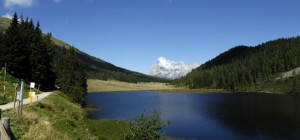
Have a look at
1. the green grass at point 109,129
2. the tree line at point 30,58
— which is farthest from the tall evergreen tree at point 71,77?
the green grass at point 109,129

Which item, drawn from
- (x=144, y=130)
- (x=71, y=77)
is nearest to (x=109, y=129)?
(x=144, y=130)

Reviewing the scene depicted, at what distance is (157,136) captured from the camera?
119 ft

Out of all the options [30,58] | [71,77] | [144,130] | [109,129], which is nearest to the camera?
[144,130]

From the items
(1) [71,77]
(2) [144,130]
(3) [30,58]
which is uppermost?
(3) [30,58]

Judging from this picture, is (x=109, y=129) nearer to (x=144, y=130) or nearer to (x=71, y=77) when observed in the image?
(x=144, y=130)

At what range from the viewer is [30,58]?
87438 mm

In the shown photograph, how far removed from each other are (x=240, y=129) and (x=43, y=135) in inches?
2430

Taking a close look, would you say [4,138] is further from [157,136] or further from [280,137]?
[280,137]

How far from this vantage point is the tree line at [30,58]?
3221 inches

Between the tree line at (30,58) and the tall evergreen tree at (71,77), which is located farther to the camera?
the tall evergreen tree at (71,77)

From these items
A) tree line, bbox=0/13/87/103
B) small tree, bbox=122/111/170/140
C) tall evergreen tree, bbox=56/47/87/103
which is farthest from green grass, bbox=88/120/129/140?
tall evergreen tree, bbox=56/47/87/103

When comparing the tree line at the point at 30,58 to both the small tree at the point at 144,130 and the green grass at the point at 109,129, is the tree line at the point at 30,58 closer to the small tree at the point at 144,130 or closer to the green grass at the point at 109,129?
the green grass at the point at 109,129

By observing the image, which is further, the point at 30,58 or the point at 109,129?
the point at 30,58

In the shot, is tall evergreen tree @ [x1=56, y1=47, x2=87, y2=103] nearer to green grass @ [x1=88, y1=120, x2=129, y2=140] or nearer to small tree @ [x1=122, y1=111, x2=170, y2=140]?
green grass @ [x1=88, y1=120, x2=129, y2=140]
